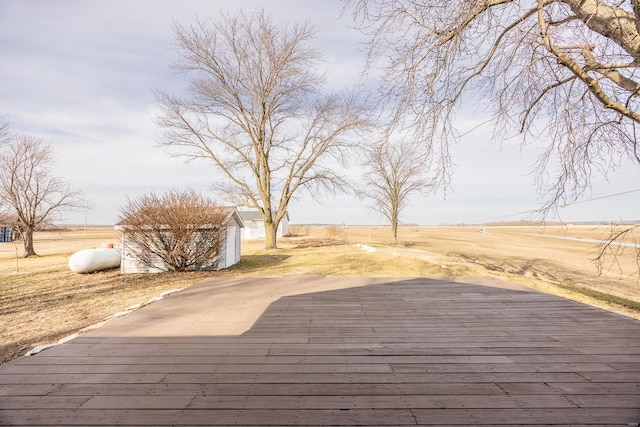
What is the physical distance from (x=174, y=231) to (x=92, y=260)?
3.53m

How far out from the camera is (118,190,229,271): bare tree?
11.1m

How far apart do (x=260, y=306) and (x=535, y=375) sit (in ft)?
13.5

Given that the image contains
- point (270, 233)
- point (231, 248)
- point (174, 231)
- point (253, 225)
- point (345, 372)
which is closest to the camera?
point (345, 372)

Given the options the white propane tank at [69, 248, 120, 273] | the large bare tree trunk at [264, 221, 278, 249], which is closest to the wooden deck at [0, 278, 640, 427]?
the white propane tank at [69, 248, 120, 273]

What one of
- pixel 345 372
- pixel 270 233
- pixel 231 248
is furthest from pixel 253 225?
pixel 345 372

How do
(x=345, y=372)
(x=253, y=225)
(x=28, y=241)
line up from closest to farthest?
(x=345, y=372) → (x=28, y=241) → (x=253, y=225)

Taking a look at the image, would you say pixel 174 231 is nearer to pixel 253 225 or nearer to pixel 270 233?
pixel 270 233

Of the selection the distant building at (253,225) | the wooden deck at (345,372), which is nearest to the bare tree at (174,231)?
the wooden deck at (345,372)

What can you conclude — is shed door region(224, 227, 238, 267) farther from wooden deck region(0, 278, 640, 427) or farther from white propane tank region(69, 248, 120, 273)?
wooden deck region(0, 278, 640, 427)

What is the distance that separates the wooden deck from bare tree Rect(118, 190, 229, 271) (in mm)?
6318

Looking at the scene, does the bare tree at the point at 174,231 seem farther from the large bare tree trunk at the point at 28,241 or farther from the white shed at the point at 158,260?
the large bare tree trunk at the point at 28,241

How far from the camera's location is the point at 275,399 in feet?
8.47

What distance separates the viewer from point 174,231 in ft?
36.6

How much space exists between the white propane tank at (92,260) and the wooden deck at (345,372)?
841cm
